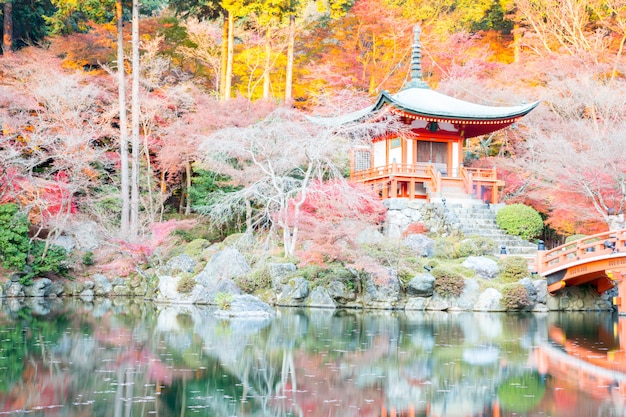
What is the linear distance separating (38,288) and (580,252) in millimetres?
14811

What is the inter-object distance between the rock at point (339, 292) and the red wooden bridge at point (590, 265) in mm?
4660

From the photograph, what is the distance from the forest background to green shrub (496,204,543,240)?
2.73 ft

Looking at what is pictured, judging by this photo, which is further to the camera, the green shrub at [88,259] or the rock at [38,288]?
the green shrub at [88,259]

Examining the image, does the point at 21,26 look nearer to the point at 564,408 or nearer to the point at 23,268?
the point at 23,268

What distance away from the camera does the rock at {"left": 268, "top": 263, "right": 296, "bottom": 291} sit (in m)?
17.6

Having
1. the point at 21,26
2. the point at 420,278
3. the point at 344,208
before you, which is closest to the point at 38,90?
the point at 21,26

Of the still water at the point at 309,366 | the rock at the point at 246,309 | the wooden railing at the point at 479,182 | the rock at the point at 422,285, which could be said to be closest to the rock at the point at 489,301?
the rock at the point at 422,285

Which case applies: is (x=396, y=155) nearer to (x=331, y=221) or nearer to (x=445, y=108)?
(x=445, y=108)

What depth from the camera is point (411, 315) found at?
1592 centimetres

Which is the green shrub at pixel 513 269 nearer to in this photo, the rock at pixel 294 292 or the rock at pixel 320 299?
the rock at pixel 320 299

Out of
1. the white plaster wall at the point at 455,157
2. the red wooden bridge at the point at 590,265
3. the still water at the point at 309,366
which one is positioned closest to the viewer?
the still water at the point at 309,366

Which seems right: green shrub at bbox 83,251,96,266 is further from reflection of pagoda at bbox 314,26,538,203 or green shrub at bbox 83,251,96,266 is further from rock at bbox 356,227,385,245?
rock at bbox 356,227,385,245

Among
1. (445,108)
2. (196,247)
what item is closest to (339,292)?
(196,247)

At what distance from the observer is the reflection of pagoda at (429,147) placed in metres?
21.5
